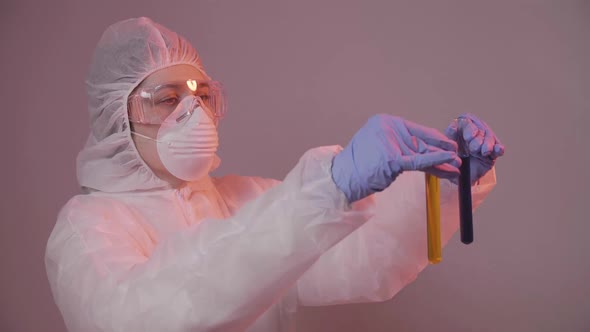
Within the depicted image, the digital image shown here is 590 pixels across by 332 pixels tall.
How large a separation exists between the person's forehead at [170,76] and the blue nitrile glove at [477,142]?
0.69m

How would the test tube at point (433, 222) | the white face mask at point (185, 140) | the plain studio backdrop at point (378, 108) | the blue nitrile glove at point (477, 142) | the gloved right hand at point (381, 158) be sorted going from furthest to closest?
the plain studio backdrop at point (378, 108) < the white face mask at point (185, 140) < the blue nitrile glove at point (477, 142) < the test tube at point (433, 222) < the gloved right hand at point (381, 158)

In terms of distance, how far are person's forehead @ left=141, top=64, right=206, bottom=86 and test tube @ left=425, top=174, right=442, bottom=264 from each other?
2.32 ft

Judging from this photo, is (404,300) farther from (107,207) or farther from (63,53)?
(63,53)

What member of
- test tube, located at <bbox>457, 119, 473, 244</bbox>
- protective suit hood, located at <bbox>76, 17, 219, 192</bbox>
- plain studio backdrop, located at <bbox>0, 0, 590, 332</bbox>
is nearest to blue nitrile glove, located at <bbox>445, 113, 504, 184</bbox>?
test tube, located at <bbox>457, 119, 473, 244</bbox>

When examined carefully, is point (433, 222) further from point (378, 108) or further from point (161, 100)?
point (378, 108)

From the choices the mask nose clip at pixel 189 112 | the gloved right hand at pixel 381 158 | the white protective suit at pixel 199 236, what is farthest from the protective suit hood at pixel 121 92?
the gloved right hand at pixel 381 158

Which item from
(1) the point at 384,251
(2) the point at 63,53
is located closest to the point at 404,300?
(1) the point at 384,251

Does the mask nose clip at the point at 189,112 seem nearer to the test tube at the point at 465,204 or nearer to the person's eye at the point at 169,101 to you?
the person's eye at the point at 169,101

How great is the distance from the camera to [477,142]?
4.56 feet

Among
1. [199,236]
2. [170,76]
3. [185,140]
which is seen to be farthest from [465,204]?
[170,76]

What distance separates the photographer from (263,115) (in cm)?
252

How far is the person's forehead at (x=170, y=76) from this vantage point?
1680 millimetres

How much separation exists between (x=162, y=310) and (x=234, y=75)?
1479 mm

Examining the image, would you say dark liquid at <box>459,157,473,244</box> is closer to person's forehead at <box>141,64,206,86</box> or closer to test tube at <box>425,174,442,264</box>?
test tube at <box>425,174,442,264</box>
